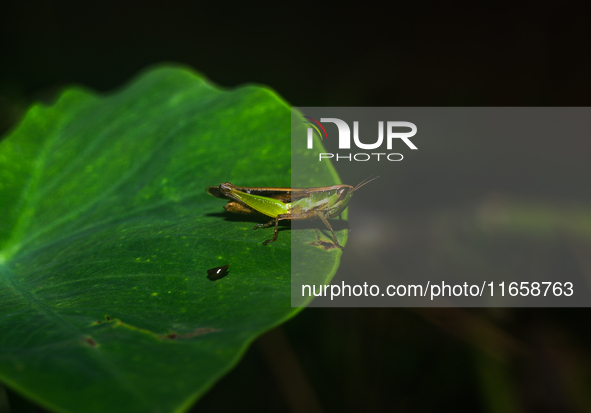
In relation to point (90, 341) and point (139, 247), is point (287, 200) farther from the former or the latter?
point (90, 341)

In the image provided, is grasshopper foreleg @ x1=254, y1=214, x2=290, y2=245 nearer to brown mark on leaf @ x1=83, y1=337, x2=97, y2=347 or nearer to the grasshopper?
the grasshopper

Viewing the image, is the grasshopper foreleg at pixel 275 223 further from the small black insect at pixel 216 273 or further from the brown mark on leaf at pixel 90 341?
the brown mark on leaf at pixel 90 341

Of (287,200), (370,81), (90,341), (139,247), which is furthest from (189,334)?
(370,81)

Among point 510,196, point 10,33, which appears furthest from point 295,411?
point 10,33

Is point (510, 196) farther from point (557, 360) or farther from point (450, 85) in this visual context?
point (450, 85)

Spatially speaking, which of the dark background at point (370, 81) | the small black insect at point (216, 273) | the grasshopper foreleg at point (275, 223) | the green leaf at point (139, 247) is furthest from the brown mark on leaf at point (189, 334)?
the dark background at point (370, 81)

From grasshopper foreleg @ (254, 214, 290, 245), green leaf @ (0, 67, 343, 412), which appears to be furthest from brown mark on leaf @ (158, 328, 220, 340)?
grasshopper foreleg @ (254, 214, 290, 245)
